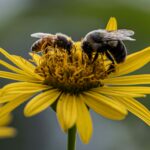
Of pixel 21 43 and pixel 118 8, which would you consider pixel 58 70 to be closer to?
pixel 118 8

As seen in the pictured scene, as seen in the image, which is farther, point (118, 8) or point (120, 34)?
point (118, 8)

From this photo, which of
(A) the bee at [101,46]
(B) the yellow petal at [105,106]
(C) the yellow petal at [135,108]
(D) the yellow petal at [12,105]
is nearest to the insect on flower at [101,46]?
(A) the bee at [101,46]

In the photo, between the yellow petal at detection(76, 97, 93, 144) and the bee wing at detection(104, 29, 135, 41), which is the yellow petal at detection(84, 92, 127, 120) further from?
the bee wing at detection(104, 29, 135, 41)

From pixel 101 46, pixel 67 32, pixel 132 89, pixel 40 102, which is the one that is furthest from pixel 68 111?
pixel 67 32

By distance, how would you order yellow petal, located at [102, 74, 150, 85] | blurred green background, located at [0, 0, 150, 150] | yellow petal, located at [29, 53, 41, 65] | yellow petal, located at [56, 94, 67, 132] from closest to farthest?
yellow petal, located at [56, 94, 67, 132], yellow petal, located at [102, 74, 150, 85], yellow petal, located at [29, 53, 41, 65], blurred green background, located at [0, 0, 150, 150]

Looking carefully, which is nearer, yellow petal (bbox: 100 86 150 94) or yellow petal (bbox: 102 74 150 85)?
yellow petal (bbox: 100 86 150 94)

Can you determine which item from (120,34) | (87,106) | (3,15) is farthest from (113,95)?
(3,15)

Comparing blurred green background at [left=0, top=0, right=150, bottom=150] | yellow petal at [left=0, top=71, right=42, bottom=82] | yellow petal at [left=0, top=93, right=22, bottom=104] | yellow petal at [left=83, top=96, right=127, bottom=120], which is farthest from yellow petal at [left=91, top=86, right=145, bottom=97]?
blurred green background at [left=0, top=0, right=150, bottom=150]
